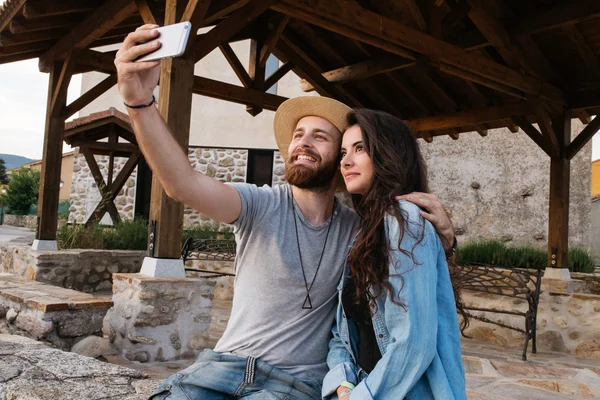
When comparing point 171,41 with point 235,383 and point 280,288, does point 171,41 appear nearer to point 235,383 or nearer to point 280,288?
point 280,288

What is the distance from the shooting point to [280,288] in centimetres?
155

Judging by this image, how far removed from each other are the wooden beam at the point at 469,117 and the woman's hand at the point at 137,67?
6341 millimetres

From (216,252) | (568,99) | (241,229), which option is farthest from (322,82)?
(241,229)

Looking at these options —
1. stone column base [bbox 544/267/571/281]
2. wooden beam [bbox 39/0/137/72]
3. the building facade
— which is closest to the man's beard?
wooden beam [bbox 39/0/137/72]

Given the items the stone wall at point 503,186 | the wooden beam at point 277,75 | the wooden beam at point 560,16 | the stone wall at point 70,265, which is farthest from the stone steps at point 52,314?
the stone wall at point 503,186

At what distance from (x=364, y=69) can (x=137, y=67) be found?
19.7ft

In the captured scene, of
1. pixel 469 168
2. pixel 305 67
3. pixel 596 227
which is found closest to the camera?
pixel 305 67

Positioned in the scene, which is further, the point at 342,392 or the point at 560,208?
the point at 560,208

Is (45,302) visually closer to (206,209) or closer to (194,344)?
(194,344)

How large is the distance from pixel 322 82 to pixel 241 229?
20.0 feet

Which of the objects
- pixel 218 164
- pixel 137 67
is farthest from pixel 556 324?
pixel 218 164

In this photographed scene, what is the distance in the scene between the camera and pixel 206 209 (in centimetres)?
150

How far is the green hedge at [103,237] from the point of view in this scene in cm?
699

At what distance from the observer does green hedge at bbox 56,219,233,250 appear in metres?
6.99
